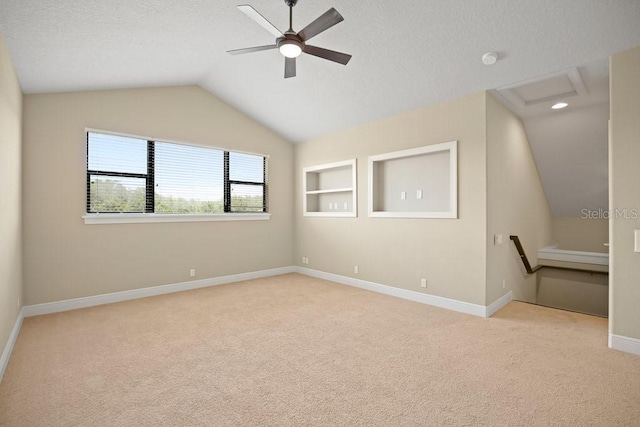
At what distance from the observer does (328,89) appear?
450 cm

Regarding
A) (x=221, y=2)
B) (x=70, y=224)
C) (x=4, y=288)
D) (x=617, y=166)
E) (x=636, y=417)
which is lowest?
(x=636, y=417)

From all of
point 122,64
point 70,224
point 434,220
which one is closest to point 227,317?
point 70,224

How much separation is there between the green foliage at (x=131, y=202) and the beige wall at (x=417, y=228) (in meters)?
2.15

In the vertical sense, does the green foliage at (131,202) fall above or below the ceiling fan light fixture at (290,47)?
below

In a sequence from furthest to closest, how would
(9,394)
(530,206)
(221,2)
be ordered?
1. (530,206)
2. (221,2)
3. (9,394)

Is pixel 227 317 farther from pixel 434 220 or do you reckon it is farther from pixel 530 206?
pixel 530 206

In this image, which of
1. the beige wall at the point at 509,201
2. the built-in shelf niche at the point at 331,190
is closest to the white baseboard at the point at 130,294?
the built-in shelf niche at the point at 331,190

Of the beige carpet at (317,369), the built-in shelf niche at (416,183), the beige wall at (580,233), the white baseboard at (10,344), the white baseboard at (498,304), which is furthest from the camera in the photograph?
the beige wall at (580,233)

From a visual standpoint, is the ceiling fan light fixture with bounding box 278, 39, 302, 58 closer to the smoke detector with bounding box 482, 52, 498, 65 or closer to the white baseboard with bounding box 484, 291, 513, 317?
the smoke detector with bounding box 482, 52, 498, 65

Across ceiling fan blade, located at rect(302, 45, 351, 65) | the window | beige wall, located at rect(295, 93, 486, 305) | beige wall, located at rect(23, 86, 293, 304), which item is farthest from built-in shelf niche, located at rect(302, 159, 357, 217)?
ceiling fan blade, located at rect(302, 45, 351, 65)

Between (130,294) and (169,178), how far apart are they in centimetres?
188

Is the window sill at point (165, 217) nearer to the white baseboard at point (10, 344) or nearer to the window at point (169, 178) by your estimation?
the window at point (169, 178)

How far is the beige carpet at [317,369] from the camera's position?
6.46 ft

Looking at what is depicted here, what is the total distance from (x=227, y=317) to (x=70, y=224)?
99.1 inches
